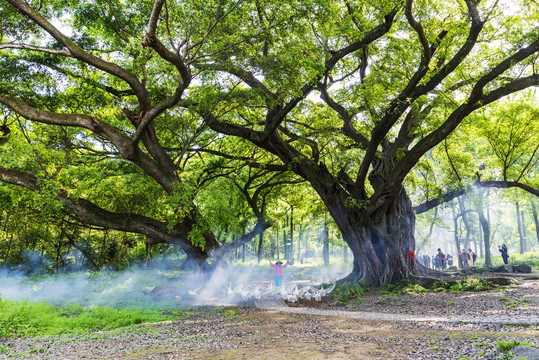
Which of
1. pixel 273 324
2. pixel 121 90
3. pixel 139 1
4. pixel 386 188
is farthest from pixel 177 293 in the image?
pixel 139 1

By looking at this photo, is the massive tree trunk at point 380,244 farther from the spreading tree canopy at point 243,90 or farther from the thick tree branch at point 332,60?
the thick tree branch at point 332,60

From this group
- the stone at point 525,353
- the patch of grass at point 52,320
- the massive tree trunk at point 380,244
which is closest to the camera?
the stone at point 525,353

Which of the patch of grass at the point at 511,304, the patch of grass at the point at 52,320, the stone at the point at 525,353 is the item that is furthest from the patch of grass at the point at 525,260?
the patch of grass at the point at 52,320

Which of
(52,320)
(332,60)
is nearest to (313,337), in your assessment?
(52,320)

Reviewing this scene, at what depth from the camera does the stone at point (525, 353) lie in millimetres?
2916

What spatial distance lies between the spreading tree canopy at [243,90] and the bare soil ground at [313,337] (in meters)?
3.92

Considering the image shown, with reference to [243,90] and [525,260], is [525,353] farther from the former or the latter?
[525,260]

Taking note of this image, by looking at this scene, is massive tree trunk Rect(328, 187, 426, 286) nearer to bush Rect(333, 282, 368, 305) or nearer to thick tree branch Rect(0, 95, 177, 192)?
bush Rect(333, 282, 368, 305)

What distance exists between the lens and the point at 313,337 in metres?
4.89

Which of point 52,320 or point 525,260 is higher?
point 525,260

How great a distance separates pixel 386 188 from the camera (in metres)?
11.6

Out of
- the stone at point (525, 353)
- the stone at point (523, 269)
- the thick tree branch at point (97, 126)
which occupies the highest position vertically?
the thick tree branch at point (97, 126)

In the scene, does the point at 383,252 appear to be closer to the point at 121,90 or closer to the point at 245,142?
the point at 245,142

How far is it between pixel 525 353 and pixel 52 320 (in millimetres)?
8838
